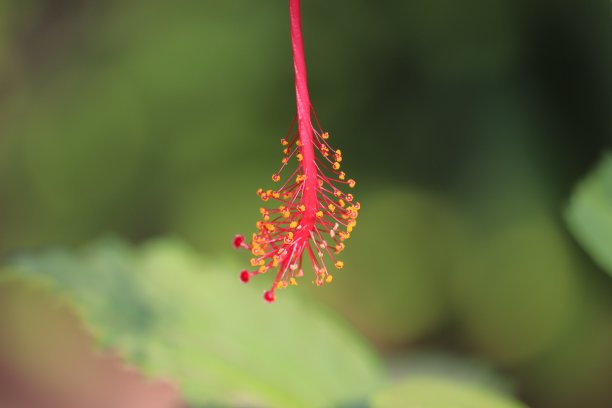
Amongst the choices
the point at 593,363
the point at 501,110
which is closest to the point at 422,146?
the point at 501,110

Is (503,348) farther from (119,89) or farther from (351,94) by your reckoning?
(119,89)

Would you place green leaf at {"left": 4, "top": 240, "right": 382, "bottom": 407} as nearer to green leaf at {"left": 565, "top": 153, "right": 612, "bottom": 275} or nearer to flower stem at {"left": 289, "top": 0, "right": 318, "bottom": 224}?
flower stem at {"left": 289, "top": 0, "right": 318, "bottom": 224}

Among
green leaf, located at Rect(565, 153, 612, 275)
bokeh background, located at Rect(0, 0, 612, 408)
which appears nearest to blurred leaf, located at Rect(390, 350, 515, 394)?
bokeh background, located at Rect(0, 0, 612, 408)

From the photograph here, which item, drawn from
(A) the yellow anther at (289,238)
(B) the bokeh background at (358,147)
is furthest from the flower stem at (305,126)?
(B) the bokeh background at (358,147)

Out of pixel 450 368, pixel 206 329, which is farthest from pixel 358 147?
pixel 206 329

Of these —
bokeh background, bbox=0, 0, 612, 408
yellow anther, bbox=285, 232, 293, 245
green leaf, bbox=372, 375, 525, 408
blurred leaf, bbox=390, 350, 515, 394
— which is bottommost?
green leaf, bbox=372, 375, 525, 408

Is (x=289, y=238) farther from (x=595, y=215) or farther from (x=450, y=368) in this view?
(x=450, y=368)

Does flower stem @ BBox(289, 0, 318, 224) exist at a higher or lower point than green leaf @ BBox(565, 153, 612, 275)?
higher
